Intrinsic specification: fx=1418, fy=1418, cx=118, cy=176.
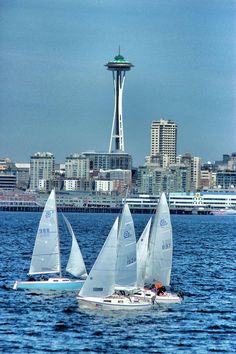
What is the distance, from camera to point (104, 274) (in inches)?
2347

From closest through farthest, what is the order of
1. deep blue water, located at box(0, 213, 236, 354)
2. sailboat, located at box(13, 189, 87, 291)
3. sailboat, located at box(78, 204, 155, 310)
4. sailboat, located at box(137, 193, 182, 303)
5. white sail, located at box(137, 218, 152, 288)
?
1. deep blue water, located at box(0, 213, 236, 354)
2. sailboat, located at box(78, 204, 155, 310)
3. white sail, located at box(137, 218, 152, 288)
4. sailboat, located at box(137, 193, 182, 303)
5. sailboat, located at box(13, 189, 87, 291)

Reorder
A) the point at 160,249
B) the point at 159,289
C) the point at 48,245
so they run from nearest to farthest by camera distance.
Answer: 1. the point at 159,289
2. the point at 160,249
3. the point at 48,245

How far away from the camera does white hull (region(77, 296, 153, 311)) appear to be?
194 ft

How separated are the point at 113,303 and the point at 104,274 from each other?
4.40 feet

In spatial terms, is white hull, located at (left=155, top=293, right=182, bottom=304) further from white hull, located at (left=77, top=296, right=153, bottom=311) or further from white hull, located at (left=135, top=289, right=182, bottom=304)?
white hull, located at (left=77, top=296, right=153, bottom=311)

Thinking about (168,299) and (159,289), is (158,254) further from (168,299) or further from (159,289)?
(168,299)

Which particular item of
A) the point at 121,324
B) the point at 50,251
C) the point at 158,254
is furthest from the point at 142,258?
the point at 121,324

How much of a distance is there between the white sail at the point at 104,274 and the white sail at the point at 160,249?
5167 mm

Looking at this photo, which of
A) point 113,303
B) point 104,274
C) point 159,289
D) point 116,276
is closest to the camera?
point 113,303

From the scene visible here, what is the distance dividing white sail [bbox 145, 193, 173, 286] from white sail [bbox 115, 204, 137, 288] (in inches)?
167

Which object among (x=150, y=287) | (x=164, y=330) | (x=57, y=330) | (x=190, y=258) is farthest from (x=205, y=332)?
(x=190, y=258)

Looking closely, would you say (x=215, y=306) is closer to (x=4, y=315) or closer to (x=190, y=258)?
(x=4, y=315)

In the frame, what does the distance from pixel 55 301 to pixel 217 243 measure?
65.1 m

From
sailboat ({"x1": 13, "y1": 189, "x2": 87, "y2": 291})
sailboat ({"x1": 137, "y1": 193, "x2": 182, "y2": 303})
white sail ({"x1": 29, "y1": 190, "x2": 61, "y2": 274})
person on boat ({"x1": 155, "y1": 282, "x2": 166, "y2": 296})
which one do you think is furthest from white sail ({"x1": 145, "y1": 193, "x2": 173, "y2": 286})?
white sail ({"x1": 29, "y1": 190, "x2": 61, "y2": 274})
